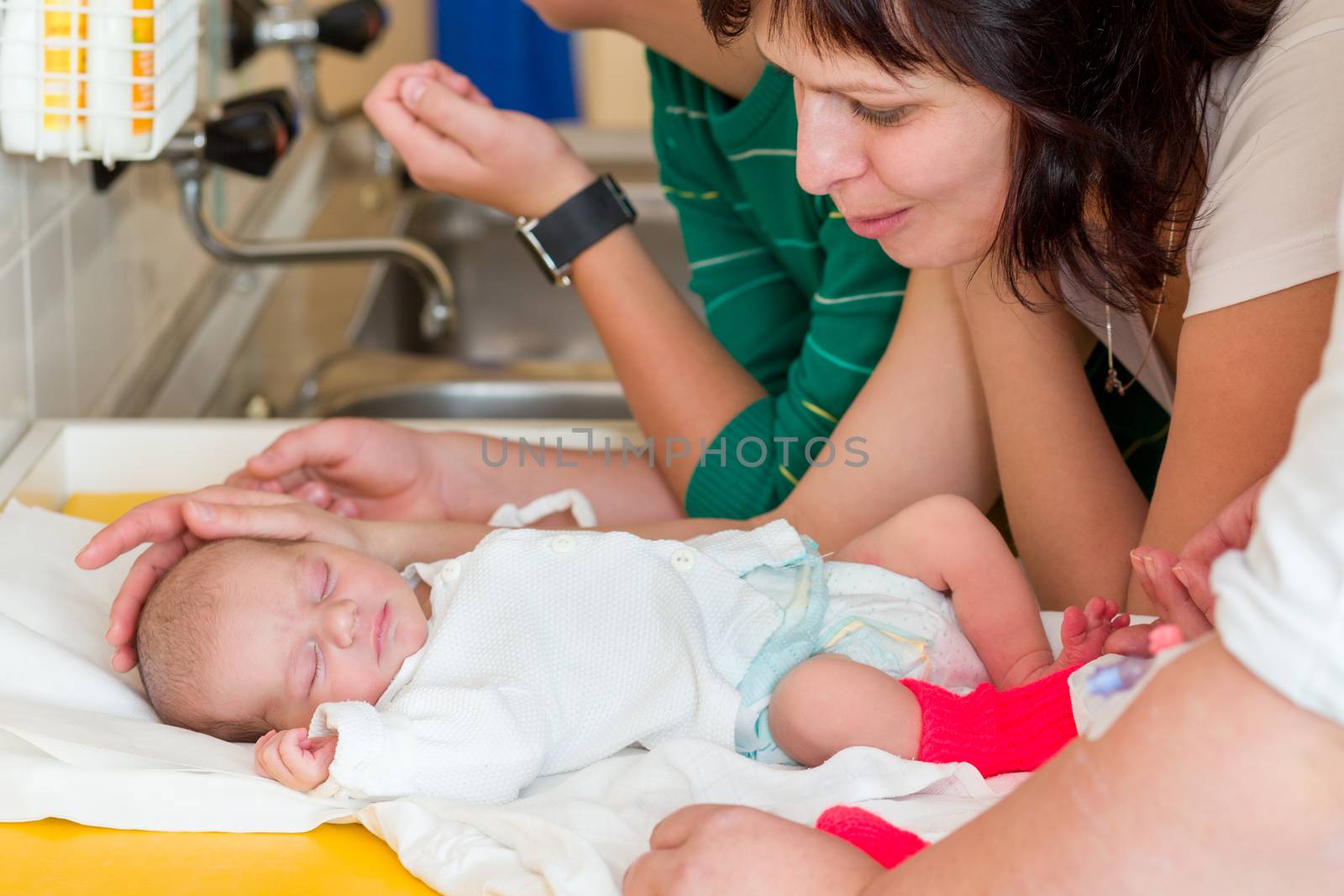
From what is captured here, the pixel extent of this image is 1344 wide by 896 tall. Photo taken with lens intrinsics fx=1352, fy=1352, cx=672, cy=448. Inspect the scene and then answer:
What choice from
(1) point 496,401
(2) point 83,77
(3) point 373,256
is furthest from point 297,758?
(1) point 496,401

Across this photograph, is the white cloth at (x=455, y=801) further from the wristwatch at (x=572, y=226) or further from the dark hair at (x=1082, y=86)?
the wristwatch at (x=572, y=226)

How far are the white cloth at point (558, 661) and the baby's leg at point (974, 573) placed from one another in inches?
3.3

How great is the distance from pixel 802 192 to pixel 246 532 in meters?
0.60

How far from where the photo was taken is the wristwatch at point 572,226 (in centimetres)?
133

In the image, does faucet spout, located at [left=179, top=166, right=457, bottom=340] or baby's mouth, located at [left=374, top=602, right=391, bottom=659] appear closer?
baby's mouth, located at [left=374, top=602, right=391, bottom=659]

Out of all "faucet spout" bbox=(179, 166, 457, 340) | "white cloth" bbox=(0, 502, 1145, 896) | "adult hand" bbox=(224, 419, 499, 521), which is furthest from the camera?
"faucet spout" bbox=(179, 166, 457, 340)

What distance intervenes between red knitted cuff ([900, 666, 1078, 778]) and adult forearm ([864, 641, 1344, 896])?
33 cm

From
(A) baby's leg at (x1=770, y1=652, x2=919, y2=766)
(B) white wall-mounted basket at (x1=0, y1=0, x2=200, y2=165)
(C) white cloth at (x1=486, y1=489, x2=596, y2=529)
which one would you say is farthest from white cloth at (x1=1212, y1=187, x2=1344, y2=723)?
(B) white wall-mounted basket at (x1=0, y1=0, x2=200, y2=165)

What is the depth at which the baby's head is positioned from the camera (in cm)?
97

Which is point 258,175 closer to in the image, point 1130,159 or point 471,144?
point 471,144

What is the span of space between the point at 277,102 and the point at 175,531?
591mm

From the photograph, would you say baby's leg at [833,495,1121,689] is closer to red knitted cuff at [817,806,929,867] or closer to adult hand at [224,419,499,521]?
red knitted cuff at [817,806,929,867]

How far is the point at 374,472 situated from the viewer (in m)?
1.27

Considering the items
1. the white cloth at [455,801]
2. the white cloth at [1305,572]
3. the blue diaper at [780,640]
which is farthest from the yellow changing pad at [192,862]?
the white cloth at [1305,572]
